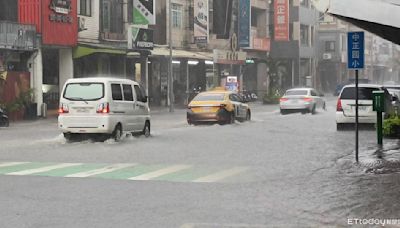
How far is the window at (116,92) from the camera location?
18656 mm

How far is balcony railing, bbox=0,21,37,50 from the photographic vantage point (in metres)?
29.5

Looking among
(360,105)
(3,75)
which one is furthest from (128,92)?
(3,75)

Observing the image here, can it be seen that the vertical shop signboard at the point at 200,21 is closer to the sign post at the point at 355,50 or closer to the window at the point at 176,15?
the window at the point at 176,15

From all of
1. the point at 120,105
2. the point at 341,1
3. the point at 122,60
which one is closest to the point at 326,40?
the point at 122,60

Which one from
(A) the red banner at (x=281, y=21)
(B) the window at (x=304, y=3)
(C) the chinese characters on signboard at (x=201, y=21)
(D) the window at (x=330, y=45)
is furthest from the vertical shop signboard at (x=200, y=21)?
(D) the window at (x=330, y=45)

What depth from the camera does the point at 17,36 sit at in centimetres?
3033

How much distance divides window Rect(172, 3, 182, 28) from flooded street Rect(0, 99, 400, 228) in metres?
28.9

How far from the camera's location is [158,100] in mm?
46938

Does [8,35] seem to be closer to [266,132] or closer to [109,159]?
[266,132]

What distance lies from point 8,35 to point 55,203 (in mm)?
22137

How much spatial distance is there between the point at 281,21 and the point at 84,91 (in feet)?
154

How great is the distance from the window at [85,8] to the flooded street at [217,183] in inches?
717

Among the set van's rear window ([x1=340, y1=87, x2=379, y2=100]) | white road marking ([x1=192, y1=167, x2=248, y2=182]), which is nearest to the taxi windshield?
van's rear window ([x1=340, y1=87, x2=379, y2=100])

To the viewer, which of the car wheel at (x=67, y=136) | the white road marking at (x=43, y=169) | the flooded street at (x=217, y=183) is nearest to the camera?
the flooded street at (x=217, y=183)
